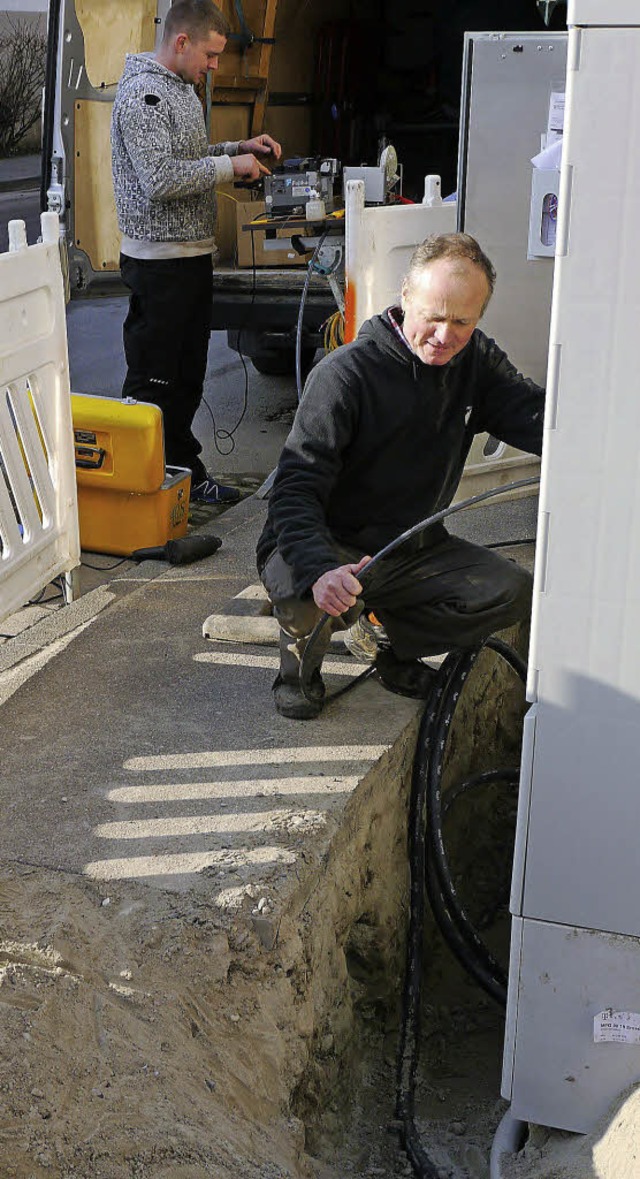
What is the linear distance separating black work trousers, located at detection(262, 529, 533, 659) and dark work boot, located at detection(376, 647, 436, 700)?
3.7 inches

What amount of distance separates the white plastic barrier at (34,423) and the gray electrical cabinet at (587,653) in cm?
201

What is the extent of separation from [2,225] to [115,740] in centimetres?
1033

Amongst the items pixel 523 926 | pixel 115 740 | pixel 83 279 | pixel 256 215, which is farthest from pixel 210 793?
pixel 256 215

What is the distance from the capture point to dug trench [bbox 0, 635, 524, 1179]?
7.25ft

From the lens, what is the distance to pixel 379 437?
3.17 m

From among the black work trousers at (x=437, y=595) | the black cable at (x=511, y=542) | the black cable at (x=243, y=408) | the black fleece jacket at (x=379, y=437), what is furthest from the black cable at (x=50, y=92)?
the black work trousers at (x=437, y=595)

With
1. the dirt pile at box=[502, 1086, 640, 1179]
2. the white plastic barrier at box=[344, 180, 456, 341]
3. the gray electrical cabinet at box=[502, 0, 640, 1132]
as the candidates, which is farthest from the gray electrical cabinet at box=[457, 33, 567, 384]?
the dirt pile at box=[502, 1086, 640, 1179]

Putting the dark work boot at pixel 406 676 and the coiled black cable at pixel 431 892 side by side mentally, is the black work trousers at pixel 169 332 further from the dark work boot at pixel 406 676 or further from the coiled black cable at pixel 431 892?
the coiled black cable at pixel 431 892

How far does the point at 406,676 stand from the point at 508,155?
215 cm

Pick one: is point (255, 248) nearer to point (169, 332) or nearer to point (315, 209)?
point (315, 209)

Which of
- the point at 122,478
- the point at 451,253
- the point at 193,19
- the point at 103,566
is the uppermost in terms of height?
the point at 193,19

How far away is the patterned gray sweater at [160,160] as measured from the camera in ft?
15.5

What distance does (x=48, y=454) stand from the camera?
4035 millimetres

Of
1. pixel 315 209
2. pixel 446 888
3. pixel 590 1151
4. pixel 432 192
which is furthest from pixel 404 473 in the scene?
pixel 315 209
